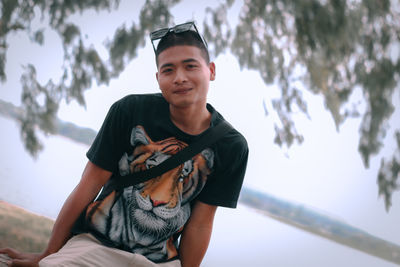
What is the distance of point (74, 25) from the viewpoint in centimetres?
211

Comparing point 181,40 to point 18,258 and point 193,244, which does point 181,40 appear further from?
point 18,258

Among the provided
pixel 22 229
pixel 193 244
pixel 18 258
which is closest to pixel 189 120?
pixel 193 244

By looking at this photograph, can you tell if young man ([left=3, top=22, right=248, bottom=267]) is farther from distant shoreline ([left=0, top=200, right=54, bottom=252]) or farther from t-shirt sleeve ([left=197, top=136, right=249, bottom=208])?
distant shoreline ([left=0, top=200, right=54, bottom=252])

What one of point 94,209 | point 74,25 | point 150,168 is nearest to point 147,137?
point 150,168

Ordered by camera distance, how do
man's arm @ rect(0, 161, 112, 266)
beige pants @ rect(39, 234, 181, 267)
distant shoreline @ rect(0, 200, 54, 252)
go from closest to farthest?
beige pants @ rect(39, 234, 181, 267) < man's arm @ rect(0, 161, 112, 266) < distant shoreline @ rect(0, 200, 54, 252)

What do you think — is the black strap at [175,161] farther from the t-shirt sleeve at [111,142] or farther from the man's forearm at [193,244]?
the man's forearm at [193,244]

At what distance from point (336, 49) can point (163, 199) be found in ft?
4.63

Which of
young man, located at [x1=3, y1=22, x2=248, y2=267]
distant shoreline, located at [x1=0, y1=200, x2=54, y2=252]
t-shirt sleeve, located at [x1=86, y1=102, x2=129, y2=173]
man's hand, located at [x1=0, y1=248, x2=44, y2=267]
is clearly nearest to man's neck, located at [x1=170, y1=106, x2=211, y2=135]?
young man, located at [x1=3, y1=22, x2=248, y2=267]

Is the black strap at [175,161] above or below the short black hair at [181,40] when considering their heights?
below

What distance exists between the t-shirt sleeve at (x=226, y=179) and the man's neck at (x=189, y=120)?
90mm

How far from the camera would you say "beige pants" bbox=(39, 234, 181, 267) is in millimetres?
839

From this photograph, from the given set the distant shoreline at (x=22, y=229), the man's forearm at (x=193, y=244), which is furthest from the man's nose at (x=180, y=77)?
the distant shoreline at (x=22, y=229)

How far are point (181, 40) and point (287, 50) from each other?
4.24ft

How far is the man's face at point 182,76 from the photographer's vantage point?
966 mm
